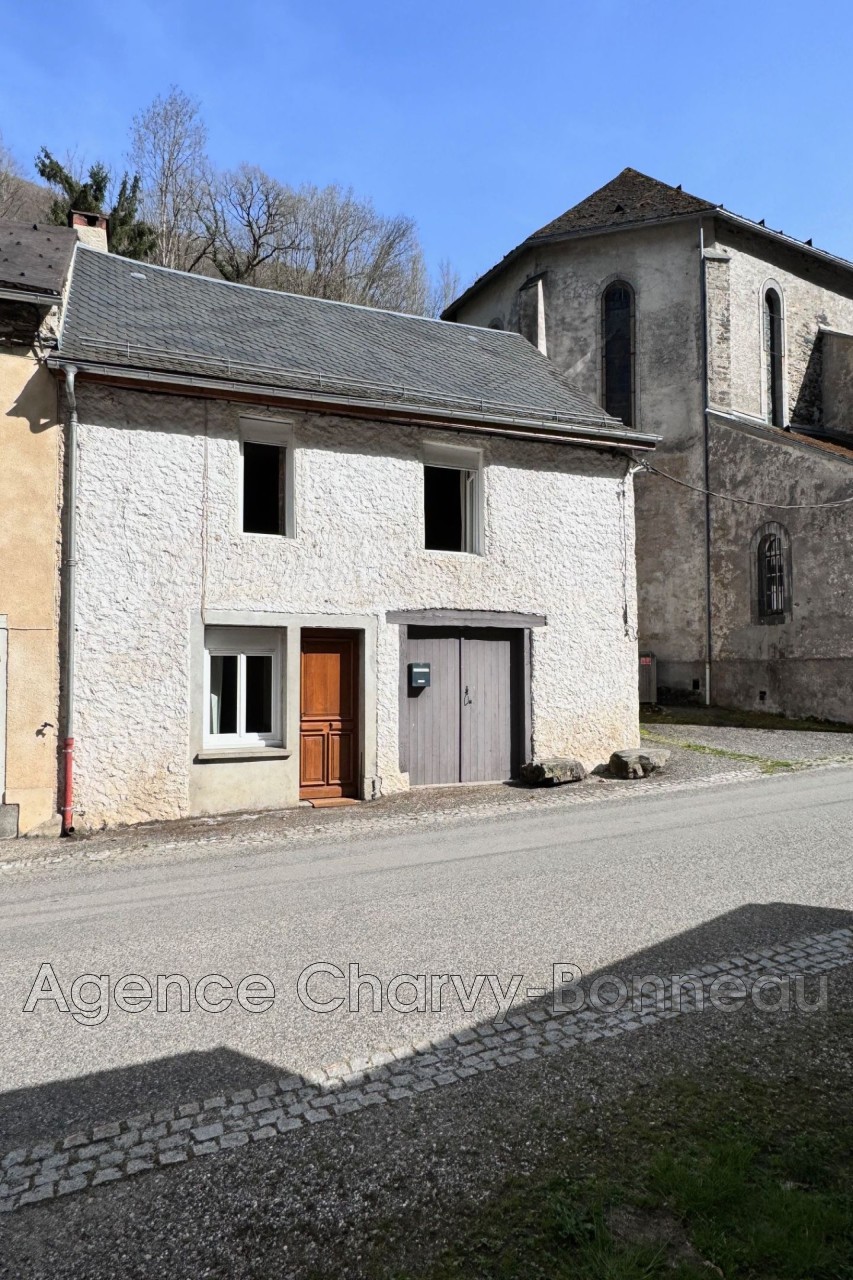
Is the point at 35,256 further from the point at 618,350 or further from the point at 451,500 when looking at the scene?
the point at 618,350

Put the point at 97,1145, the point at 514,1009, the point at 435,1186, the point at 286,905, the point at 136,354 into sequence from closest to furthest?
the point at 435,1186 < the point at 97,1145 < the point at 514,1009 < the point at 286,905 < the point at 136,354

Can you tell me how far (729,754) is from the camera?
13.0m

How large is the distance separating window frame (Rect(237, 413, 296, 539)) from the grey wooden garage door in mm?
2166

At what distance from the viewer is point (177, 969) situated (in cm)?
461

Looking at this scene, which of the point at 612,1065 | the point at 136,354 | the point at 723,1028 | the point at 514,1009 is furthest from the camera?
the point at 136,354

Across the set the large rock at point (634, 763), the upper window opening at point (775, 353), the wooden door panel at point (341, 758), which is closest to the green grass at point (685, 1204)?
the wooden door panel at point (341, 758)

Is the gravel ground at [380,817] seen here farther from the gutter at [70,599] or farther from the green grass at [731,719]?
the green grass at [731,719]

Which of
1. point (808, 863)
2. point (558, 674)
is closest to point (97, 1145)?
point (808, 863)

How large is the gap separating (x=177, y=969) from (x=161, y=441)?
6603 mm

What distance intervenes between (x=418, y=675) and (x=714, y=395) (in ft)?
40.5

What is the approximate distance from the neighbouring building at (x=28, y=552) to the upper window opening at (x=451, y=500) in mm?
4825

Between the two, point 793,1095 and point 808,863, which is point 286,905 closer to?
point 793,1095

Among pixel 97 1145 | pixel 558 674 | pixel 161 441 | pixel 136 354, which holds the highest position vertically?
pixel 136 354

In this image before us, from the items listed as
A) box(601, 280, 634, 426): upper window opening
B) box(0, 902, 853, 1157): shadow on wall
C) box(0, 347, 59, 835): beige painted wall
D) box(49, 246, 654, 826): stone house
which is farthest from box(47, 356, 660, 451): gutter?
box(601, 280, 634, 426): upper window opening
